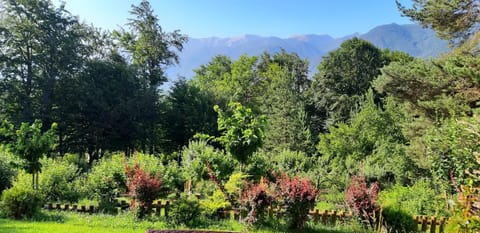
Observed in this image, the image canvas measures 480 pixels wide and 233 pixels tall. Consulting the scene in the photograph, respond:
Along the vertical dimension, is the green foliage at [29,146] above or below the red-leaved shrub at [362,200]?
above

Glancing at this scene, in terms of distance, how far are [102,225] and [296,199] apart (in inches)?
162

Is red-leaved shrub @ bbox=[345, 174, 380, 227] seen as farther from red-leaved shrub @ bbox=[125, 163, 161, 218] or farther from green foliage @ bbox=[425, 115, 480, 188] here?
red-leaved shrub @ bbox=[125, 163, 161, 218]

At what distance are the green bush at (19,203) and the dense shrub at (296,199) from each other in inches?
220

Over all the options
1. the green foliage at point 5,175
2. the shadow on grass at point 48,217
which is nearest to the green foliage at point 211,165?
the shadow on grass at point 48,217

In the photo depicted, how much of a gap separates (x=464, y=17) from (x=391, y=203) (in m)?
7.74

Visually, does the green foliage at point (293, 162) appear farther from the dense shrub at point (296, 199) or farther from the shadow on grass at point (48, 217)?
the shadow on grass at point (48, 217)

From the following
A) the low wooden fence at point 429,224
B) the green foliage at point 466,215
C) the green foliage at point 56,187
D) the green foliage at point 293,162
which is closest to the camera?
the green foliage at point 466,215

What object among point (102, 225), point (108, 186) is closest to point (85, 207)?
point (108, 186)

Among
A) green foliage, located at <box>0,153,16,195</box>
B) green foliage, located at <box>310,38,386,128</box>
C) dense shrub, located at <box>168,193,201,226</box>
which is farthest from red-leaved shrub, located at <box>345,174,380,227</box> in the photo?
green foliage, located at <box>310,38,386,128</box>

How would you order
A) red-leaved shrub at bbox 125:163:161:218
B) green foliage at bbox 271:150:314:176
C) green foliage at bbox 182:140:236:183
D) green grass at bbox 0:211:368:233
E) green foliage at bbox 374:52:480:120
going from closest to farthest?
green grass at bbox 0:211:368:233
red-leaved shrub at bbox 125:163:161:218
green foliage at bbox 374:52:480:120
green foliage at bbox 182:140:236:183
green foliage at bbox 271:150:314:176

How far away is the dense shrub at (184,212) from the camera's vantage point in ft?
25.2

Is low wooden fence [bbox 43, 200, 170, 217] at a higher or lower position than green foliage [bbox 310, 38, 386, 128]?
lower

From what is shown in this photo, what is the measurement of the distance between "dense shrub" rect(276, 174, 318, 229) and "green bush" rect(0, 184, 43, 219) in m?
5.60

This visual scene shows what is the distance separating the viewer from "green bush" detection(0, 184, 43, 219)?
7797 millimetres
